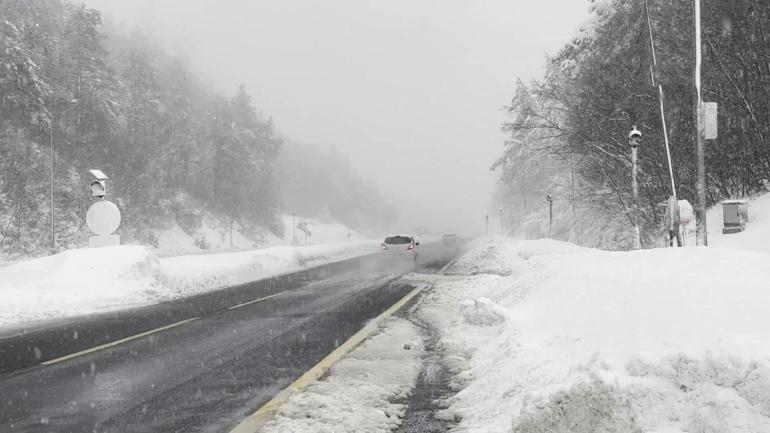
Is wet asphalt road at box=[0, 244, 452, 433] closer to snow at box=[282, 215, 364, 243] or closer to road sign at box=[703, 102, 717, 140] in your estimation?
road sign at box=[703, 102, 717, 140]

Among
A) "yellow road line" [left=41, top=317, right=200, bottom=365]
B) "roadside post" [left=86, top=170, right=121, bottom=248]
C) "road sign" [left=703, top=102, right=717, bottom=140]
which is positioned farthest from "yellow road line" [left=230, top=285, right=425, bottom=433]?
"roadside post" [left=86, top=170, right=121, bottom=248]

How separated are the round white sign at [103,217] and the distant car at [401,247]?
13.8m

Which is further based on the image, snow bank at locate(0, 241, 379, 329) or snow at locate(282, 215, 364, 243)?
snow at locate(282, 215, 364, 243)

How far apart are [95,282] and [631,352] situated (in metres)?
12.8

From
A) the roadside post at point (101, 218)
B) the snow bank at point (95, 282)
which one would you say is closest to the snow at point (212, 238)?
the roadside post at point (101, 218)

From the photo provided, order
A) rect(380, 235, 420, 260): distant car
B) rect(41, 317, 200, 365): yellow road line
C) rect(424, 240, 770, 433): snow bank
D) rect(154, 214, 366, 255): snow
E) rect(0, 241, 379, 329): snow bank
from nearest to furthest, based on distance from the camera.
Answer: rect(424, 240, 770, 433): snow bank < rect(41, 317, 200, 365): yellow road line < rect(0, 241, 379, 329): snow bank < rect(380, 235, 420, 260): distant car < rect(154, 214, 366, 255): snow

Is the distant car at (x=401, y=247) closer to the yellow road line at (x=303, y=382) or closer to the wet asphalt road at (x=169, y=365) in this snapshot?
the wet asphalt road at (x=169, y=365)

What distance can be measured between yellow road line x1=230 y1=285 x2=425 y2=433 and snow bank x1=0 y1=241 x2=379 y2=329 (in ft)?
21.3

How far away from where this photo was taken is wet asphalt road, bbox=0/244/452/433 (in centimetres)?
458

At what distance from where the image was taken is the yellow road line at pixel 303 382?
431 centimetres

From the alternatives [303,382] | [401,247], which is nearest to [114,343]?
[303,382]

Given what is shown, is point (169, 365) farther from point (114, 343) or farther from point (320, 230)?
point (320, 230)

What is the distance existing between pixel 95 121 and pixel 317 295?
36070 millimetres

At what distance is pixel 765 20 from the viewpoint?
1492 cm
